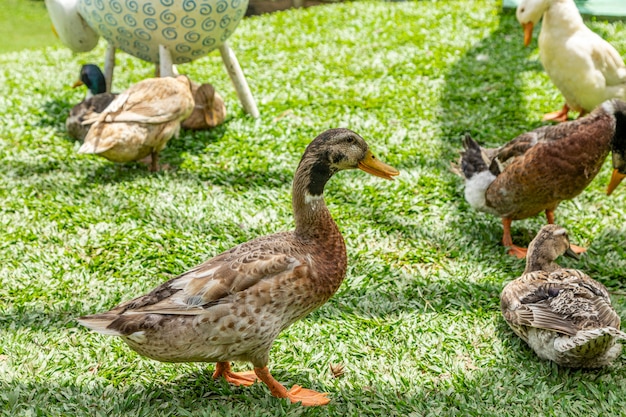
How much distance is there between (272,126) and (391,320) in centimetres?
267

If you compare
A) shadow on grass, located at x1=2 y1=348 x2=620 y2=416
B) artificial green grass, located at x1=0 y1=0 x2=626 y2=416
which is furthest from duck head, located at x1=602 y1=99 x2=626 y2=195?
shadow on grass, located at x1=2 y1=348 x2=620 y2=416

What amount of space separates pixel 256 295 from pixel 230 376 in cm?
56

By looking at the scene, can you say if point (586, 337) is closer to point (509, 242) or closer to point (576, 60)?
point (509, 242)

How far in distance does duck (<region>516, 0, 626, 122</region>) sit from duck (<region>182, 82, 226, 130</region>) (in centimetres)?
279

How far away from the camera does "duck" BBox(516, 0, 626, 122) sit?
514cm

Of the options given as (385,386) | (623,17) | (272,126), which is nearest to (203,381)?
(385,386)

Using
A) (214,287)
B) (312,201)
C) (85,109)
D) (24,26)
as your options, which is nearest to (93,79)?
(85,109)

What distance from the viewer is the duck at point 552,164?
12.4ft

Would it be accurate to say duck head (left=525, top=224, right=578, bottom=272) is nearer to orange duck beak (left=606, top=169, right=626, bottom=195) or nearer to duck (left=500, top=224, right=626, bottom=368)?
duck (left=500, top=224, right=626, bottom=368)

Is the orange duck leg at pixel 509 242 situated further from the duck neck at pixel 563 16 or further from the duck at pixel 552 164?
the duck neck at pixel 563 16

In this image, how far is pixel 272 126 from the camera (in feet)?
18.4

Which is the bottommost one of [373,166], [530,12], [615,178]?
[615,178]

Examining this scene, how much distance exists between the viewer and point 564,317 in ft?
9.53

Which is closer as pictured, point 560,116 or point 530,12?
point 530,12
